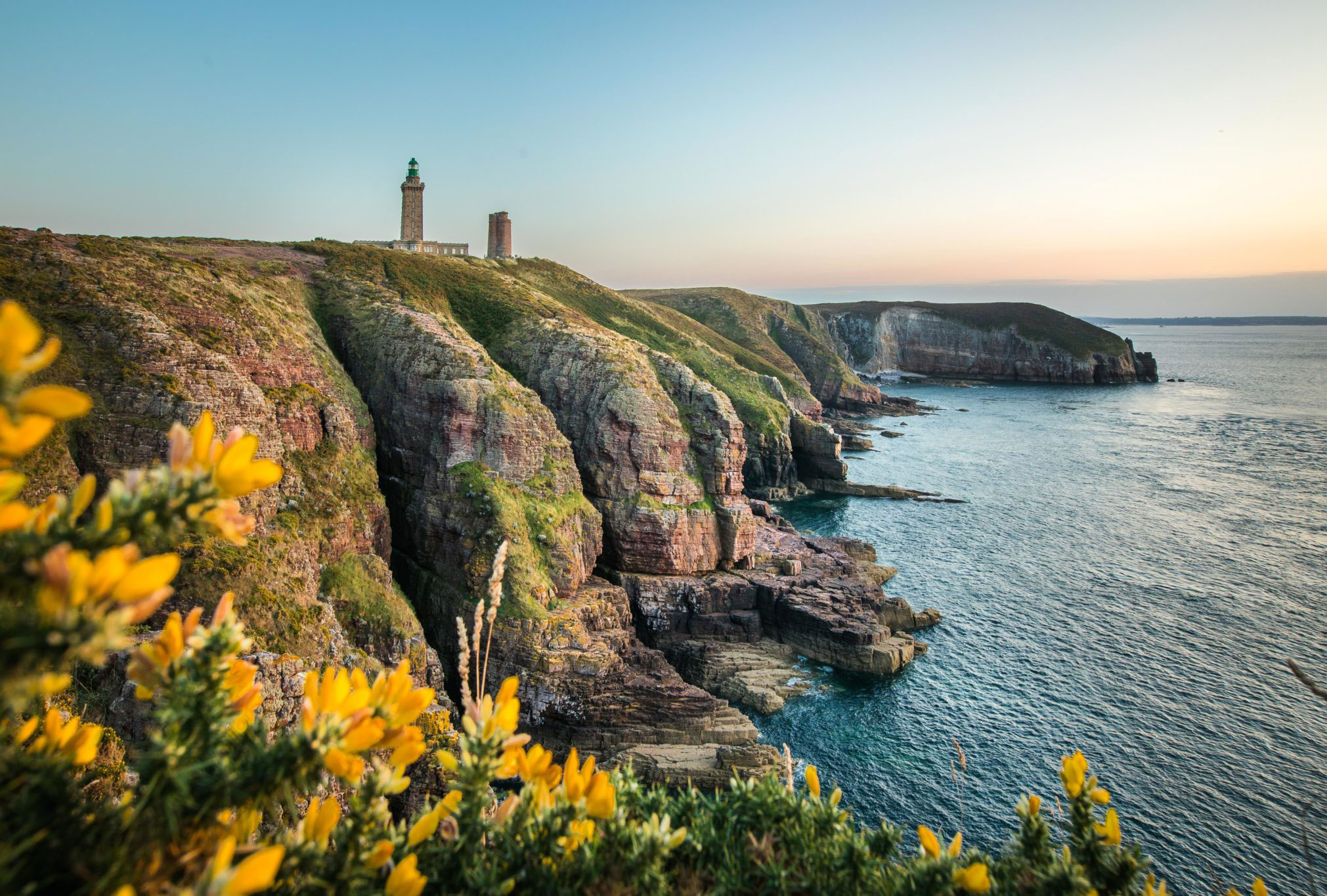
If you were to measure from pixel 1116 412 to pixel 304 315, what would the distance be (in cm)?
14732

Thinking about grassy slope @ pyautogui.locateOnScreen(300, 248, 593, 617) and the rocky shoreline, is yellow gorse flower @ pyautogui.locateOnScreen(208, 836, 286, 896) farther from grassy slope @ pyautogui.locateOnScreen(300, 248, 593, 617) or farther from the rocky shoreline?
grassy slope @ pyautogui.locateOnScreen(300, 248, 593, 617)

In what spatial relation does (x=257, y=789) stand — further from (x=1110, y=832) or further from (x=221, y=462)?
(x=1110, y=832)

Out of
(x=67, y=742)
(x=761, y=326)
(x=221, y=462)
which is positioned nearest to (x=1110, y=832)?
(x=221, y=462)

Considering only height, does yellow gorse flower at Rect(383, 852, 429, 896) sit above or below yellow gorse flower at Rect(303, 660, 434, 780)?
below

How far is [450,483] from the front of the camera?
44.6 m

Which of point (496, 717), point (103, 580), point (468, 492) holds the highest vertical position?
point (103, 580)

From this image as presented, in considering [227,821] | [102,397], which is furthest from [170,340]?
[227,821]

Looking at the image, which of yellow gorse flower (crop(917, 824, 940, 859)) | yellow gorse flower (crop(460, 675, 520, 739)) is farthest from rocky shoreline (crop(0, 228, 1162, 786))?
yellow gorse flower (crop(917, 824, 940, 859))

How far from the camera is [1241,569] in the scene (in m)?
59.6

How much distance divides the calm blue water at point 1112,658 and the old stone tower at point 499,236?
52.6m

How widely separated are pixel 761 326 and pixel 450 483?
13450 cm

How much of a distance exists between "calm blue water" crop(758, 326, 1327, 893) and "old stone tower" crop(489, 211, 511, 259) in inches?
2071

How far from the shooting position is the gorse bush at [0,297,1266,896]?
11.8 feet

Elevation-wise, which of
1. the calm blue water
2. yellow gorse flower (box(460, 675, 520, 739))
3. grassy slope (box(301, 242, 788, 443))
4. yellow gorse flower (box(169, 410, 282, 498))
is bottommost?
the calm blue water
